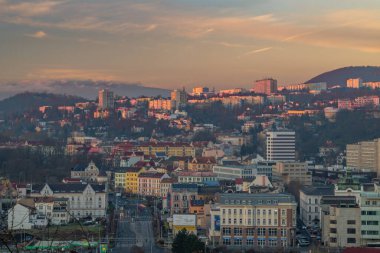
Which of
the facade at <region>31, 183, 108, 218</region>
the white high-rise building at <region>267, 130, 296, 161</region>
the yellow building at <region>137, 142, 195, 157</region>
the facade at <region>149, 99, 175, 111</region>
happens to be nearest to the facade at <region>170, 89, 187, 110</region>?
the facade at <region>149, 99, 175, 111</region>

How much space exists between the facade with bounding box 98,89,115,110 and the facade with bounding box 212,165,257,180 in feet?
126

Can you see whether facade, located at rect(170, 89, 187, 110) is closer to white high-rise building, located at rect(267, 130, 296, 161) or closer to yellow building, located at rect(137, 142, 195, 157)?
yellow building, located at rect(137, 142, 195, 157)

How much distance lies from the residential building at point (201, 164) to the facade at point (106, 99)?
115 feet

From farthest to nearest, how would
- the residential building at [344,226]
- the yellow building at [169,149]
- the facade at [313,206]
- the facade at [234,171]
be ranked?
the yellow building at [169,149], the facade at [234,171], the facade at [313,206], the residential building at [344,226]

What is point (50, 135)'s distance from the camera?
55781 millimetres

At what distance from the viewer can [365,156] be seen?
1293 inches

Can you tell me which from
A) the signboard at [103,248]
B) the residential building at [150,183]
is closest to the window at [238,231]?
the signboard at [103,248]

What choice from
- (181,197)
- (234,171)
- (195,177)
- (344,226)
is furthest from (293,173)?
(344,226)

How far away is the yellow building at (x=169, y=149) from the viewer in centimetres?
4109

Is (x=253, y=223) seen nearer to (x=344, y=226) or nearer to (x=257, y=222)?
(x=257, y=222)

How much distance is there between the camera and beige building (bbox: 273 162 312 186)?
27594 mm

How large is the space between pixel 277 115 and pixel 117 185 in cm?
2937

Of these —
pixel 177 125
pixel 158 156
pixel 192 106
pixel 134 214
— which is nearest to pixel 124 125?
pixel 177 125

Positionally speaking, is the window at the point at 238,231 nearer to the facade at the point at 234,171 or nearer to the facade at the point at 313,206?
the facade at the point at 313,206
